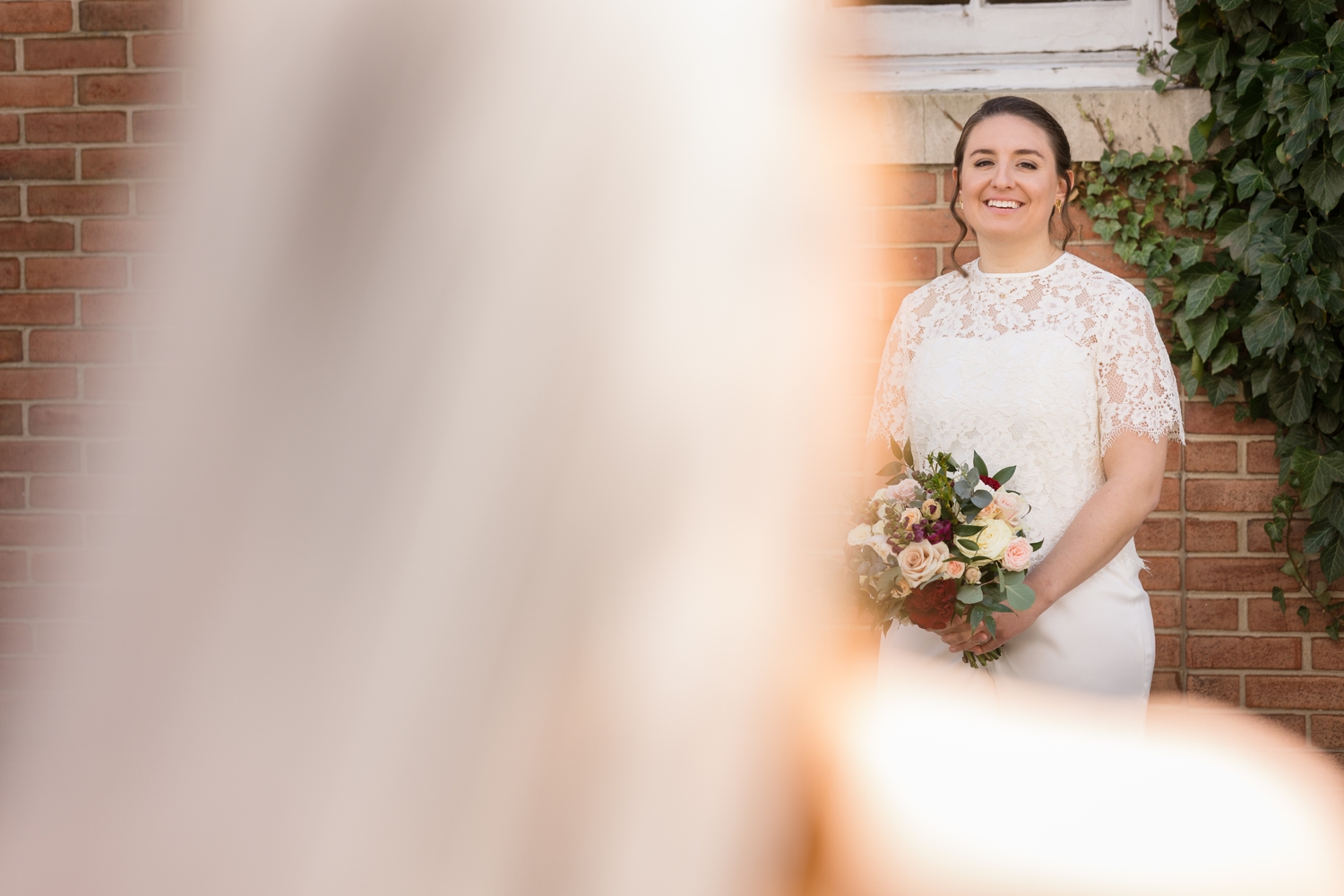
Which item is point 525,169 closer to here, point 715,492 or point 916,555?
point 715,492

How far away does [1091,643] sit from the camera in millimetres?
2104

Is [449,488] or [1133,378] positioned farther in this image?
[1133,378]

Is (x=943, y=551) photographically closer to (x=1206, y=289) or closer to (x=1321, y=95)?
(x=1206, y=289)

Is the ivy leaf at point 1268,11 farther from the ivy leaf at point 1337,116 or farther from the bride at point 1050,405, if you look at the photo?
the bride at point 1050,405

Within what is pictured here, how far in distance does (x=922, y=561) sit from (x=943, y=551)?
39 mm

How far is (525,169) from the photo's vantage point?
2.58 ft

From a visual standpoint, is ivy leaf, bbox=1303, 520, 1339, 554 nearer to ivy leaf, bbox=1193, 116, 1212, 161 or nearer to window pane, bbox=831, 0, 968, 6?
ivy leaf, bbox=1193, 116, 1212, 161

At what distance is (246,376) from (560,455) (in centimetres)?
23

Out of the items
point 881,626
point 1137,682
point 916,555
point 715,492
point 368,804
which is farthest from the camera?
point 1137,682

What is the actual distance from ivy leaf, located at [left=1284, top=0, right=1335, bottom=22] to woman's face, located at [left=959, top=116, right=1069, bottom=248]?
3.53ft

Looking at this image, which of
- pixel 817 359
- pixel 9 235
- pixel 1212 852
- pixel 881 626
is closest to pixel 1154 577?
pixel 1212 852

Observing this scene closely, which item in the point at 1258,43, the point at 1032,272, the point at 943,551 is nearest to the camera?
the point at 943,551

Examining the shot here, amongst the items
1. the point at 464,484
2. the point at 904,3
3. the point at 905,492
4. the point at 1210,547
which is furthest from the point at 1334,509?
the point at 464,484

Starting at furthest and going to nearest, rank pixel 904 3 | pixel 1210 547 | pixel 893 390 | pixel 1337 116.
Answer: pixel 904 3, pixel 1210 547, pixel 1337 116, pixel 893 390
